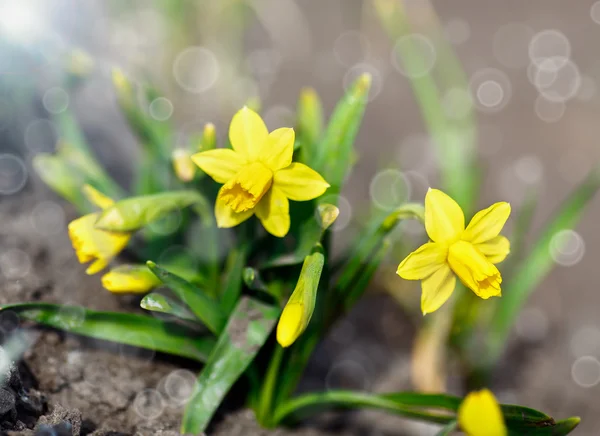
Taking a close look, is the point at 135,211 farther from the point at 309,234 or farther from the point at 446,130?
the point at 446,130

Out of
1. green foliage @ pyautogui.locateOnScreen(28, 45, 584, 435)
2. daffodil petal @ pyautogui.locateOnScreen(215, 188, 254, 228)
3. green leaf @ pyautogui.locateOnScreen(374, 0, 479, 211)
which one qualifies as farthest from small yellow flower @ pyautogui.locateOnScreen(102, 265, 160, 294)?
green leaf @ pyautogui.locateOnScreen(374, 0, 479, 211)

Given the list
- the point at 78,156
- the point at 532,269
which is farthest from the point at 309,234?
the point at 532,269

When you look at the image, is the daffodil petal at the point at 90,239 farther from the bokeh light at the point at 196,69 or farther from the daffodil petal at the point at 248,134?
the bokeh light at the point at 196,69

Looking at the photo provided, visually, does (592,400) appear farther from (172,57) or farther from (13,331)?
(172,57)

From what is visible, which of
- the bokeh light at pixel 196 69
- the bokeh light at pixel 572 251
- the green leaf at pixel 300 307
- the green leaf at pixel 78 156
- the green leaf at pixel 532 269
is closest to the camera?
the green leaf at pixel 300 307

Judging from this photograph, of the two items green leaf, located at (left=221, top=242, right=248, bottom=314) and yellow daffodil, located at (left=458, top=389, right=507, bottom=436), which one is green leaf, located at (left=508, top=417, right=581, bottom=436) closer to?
yellow daffodil, located at (left=458, top=389, right=507, bottom=436)

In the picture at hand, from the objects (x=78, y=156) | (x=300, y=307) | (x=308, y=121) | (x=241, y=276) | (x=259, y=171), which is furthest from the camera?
(x=78, y=156)

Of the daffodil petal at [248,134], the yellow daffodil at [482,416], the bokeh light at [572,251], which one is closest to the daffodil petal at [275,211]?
the daffodil petal at [248,134]
